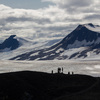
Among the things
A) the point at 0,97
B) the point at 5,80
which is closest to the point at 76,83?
the point at 5,80

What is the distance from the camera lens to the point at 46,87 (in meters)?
109

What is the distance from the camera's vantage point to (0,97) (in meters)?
84.8

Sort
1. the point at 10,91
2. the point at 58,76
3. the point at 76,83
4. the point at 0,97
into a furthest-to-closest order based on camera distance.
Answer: the point at 58,76 < the point at 76,83 < the point at 10,91 < the point at 0,97

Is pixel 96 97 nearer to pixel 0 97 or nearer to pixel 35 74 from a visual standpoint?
pixel 0 97

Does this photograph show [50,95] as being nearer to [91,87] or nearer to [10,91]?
[10,91]

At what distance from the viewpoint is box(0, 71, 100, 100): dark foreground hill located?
9081cm

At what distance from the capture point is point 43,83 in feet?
374

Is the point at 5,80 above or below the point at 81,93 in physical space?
above

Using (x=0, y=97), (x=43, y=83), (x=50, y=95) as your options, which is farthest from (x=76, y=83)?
(x=0, y=97)

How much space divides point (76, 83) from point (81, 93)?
796 inches

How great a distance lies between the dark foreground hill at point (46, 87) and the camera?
298 ft

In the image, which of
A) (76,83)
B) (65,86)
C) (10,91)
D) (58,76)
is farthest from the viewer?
(58,76)

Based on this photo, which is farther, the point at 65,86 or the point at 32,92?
the point at 65,86

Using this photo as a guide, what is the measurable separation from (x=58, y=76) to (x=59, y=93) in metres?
28.4
